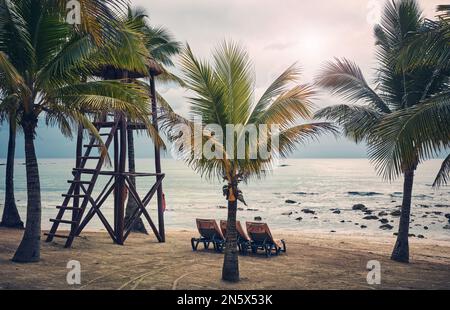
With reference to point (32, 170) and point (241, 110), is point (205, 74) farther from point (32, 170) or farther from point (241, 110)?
point (32, 170)

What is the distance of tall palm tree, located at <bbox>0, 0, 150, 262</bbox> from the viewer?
11023mm

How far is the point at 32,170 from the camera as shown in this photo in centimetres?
1195

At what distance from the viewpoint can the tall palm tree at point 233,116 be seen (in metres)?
10.6

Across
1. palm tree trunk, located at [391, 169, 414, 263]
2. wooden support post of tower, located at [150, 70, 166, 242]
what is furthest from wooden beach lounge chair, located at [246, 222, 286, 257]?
wooden support post of tower, located at [150, 70, 166, 242]

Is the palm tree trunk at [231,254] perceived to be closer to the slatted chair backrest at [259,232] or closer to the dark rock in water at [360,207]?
the slatted chair backrest at [259,232]

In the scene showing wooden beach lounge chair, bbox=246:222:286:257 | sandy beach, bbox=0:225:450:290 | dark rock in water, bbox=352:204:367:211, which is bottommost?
dark rock in water, bbox=352:204:367:211

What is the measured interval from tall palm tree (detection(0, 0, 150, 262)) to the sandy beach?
1732mm

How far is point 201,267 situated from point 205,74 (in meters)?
4.98

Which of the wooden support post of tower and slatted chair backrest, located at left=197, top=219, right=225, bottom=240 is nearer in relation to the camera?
slatted chair backrest, located at left=197, top=219, right=225, bottom=240

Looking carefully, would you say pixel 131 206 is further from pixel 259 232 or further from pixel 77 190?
pixel 259 232

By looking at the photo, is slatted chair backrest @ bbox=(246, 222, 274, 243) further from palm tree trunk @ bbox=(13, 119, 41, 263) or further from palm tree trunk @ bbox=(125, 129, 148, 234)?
palm tree trunk @ bbox=(125, 129, 148, 234)

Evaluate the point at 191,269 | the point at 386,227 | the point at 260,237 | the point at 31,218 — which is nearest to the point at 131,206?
the point at 260,237
